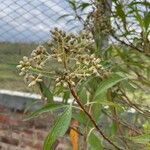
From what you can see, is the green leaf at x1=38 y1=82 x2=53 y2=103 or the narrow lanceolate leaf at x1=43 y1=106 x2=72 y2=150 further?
the green leaf at x1=38 y1=82 x2=53 y2=103

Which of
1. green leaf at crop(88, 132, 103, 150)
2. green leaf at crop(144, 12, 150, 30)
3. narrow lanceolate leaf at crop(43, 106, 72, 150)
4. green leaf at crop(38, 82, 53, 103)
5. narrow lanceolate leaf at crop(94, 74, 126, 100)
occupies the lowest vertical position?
green leaf at crop(88, 132, 103, 150)

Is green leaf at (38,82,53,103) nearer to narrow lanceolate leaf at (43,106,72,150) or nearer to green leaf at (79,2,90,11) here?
narrow lanceolate leaf at (43,106,72,150)

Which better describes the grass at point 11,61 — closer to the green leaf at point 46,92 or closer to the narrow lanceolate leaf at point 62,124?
the green leaf at point 46,92

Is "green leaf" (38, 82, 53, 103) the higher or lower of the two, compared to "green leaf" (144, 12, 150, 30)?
lower

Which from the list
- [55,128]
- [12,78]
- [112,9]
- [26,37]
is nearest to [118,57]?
[112,9]

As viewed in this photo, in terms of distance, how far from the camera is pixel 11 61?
380 cm

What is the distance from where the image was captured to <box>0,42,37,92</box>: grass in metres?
3.72

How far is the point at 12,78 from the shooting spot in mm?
3955

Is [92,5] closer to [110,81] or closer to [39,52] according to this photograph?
[110,81]

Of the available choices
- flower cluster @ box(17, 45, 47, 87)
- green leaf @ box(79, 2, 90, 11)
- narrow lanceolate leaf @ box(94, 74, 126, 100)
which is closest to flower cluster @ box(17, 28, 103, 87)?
flower cluster @ box(17, 45, 47, 87)

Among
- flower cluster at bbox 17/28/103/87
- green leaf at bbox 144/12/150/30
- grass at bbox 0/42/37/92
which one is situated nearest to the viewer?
flower cluster at bbox 17/28/103/87

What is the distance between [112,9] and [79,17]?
122 mm

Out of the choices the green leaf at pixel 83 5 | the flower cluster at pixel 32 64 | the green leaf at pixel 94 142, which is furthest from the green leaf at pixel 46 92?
the green leaf at pixel 83 5

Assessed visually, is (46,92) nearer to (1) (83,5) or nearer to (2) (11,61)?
(1) (83,5)
